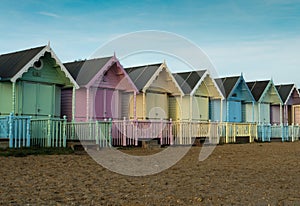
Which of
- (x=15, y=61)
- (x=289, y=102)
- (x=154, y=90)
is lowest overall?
(x=289, y=102)

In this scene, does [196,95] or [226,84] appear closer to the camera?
[196,95]

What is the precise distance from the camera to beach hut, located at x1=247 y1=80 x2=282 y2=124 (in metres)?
31.8

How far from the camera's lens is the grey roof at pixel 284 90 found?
34.0 metres

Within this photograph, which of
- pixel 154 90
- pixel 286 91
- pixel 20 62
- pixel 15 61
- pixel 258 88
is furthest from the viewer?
pixel 286 91

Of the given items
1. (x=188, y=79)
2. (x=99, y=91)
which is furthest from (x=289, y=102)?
(x=99, y=91)

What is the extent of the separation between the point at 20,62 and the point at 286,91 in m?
22.8

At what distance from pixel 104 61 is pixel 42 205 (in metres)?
14.6

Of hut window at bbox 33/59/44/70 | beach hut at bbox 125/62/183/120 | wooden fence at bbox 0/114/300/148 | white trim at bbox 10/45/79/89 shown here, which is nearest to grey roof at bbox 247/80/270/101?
wooden fence at bbox 0/114/300/148

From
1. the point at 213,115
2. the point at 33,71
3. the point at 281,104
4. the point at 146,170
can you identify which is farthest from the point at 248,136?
the point at 146,170

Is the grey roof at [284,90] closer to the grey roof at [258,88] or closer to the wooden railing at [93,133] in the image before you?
the grey roof at [258,88]

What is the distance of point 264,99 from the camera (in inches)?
1312

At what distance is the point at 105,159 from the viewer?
14.5 m

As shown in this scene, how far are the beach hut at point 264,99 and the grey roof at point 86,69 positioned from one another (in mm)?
14104

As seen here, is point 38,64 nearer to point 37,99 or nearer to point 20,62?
point 20,62
